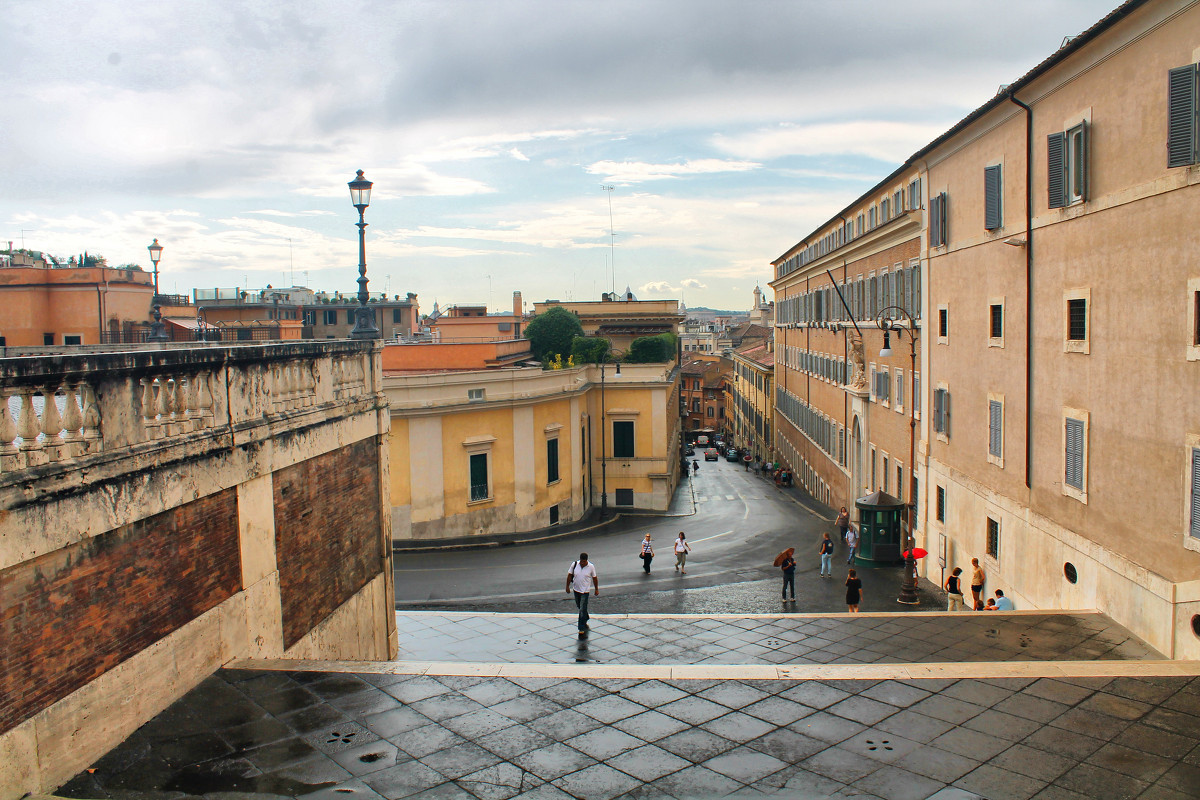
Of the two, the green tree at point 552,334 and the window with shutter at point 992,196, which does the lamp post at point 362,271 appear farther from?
the green tree at point 552,334

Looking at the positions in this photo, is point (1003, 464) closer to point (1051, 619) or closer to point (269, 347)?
point (1051, 619)

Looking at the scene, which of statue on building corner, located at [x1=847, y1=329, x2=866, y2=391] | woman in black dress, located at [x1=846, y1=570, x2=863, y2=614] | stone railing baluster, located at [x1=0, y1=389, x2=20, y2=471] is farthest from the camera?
statue on building corner, located at [x1=847, y1=329, x2=866, y2=391]

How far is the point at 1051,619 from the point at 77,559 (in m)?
13.5

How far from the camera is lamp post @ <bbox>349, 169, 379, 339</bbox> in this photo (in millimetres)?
12656

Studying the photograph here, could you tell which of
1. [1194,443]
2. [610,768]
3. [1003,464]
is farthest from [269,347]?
[1003,464]

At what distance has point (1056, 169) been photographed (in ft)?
52.5

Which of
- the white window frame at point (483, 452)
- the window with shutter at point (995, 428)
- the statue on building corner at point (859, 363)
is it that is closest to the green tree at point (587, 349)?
the statue on building corner at point (859, 363)

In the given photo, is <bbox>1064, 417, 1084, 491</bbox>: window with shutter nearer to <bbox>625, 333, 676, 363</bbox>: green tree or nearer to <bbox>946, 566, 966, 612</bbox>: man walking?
<bbox>946, 566, 966, 612</bbox>: man walking

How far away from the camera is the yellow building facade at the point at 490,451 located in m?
28.7

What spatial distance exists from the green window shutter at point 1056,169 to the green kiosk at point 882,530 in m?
11.5

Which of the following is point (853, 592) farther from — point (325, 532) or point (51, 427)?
point (51, 427)

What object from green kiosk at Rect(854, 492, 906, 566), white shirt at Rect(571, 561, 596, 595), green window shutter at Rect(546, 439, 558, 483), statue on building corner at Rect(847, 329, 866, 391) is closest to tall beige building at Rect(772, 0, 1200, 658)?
green kiosk at Rect(854, 492, 906, 566)

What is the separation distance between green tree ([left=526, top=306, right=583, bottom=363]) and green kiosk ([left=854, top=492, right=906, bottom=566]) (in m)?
32.5

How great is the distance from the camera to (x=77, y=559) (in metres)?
5.89
